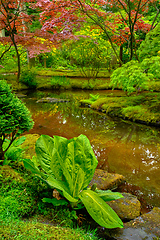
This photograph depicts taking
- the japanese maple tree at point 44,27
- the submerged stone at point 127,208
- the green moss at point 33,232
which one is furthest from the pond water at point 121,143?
the japanese maple tree at point 44,27

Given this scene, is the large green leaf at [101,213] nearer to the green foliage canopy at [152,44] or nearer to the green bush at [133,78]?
the green bush at [133,78]

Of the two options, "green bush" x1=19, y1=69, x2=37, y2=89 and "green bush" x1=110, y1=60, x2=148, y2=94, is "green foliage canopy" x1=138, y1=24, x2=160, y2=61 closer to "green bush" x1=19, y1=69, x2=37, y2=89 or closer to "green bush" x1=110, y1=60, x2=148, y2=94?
"green bush" x1=110, y1=60, x2=148, y2=94

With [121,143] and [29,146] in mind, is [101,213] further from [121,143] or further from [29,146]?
[121,143]

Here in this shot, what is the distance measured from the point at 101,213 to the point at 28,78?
1214 centimetres

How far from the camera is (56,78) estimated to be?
44.8 feet

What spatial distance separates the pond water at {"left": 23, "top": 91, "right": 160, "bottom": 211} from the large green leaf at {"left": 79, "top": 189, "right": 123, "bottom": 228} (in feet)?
2.80

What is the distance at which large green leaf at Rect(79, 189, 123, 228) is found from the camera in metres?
1.45

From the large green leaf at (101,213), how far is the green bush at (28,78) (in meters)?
12.0

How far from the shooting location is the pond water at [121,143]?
2.58 metres

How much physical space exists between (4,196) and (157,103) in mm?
5578

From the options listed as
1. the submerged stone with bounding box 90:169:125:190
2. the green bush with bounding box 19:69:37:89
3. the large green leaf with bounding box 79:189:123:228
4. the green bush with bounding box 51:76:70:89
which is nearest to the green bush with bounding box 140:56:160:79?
the submerged stone with bounding box 90:169:125:190

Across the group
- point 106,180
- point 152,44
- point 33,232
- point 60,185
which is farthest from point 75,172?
point 152,44

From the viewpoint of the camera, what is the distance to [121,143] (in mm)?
4117

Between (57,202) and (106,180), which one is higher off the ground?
(57,202)
